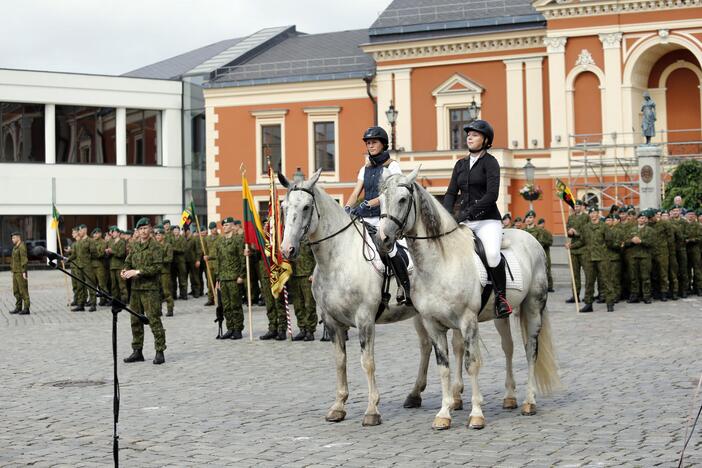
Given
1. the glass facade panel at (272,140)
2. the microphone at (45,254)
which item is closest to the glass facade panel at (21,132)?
the glass facade panel at (272,140)

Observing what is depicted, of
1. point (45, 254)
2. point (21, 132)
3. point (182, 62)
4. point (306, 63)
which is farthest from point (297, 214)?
point (182, 62)

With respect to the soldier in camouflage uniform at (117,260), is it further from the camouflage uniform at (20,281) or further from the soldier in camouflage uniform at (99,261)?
the camouflage uniform at (20,281)

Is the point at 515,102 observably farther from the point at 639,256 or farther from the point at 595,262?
the point at 595,262

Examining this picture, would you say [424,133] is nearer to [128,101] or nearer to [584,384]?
[128,101]

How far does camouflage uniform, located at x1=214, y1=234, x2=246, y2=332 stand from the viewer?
56.7ft

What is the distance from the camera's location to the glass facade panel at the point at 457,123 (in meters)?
44.0

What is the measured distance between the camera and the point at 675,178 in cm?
3319

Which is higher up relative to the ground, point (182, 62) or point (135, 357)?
point (182, 62)

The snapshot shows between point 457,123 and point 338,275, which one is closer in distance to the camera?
point 338,275

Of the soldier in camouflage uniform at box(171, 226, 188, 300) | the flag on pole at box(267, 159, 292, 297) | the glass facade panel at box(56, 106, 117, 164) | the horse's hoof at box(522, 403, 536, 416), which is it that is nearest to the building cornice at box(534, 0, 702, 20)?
the soldier in camouflage uniform at box(171, 226, 188, 300)

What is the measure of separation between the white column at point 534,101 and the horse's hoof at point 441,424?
34245mm

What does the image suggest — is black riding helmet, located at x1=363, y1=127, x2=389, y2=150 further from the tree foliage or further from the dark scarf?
the tree foliage

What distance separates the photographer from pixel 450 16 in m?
44.2

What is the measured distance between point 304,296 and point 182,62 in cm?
4383
